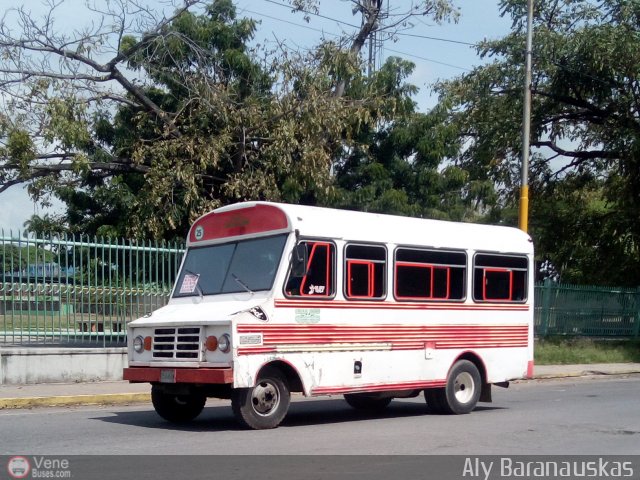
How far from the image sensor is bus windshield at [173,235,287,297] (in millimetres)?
11742

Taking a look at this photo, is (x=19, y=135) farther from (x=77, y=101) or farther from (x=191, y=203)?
(x=191, y=203)

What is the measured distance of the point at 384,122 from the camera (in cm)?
2453

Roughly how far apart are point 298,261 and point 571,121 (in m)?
22.1

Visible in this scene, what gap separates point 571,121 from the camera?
31281 millimetres

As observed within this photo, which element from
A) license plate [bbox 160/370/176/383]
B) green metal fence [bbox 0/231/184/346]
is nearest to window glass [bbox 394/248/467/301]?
license plate [bbox 160/370/176/383]

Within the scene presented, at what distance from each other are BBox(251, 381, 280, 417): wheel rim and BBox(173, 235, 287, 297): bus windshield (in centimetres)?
124

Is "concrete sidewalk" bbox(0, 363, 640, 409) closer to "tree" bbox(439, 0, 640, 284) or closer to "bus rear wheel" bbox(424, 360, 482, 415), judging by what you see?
"bus rear wheel" bbox(424, 360, 482, 415)

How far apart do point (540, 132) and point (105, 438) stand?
23181 millimetres

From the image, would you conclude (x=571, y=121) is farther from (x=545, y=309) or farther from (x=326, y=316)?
(x=326, y=316)
